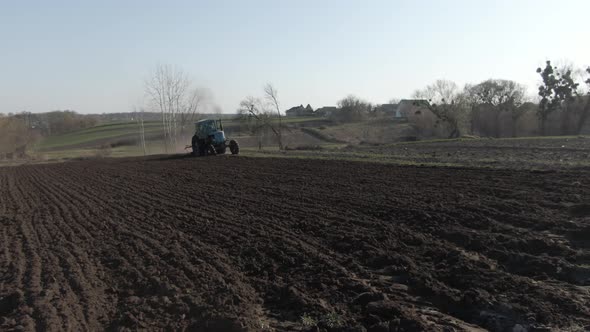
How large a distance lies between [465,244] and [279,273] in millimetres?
3035

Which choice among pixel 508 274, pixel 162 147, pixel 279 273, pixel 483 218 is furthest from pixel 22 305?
pixel 162 147

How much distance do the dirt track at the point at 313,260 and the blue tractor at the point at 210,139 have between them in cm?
1734

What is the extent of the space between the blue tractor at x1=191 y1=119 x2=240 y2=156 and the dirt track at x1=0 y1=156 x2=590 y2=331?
56.9 feet

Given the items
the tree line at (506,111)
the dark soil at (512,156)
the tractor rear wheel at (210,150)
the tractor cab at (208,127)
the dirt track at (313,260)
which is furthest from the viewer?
A: the tree line at (506,111)

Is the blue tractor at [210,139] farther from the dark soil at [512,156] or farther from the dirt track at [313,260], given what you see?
the dirt track at [313,260]

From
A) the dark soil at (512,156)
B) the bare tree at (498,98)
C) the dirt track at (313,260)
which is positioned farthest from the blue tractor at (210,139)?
the bare tree at (498,98)

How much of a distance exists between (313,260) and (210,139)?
990 inches

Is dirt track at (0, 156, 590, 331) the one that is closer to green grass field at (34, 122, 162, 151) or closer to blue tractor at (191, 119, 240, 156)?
blue tractor at (191, 119, 240, 156)

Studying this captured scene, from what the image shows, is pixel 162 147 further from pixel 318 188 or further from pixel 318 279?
pixel 318 279

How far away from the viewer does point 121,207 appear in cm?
1333

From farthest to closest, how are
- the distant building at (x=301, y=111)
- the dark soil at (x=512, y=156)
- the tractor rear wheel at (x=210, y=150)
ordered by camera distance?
the distant building at (x=301, y=111)
the tractor rear wheel at (x=210, y=150)
the dark soil at (x=512, y=156)

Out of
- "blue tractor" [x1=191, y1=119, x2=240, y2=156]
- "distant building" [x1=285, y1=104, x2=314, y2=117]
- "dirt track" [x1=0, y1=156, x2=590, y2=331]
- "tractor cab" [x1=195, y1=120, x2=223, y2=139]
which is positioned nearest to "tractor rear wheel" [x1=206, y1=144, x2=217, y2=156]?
"blue tractor" [x1=191, y1=119, x2=240, y2=156]

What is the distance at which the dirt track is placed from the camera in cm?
527

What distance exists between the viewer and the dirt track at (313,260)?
208 inches
